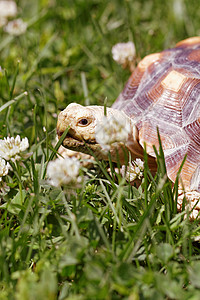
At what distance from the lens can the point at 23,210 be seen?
5.64 feet

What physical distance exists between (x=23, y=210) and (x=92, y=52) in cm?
224

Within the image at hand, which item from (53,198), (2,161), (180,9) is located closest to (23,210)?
(53,198)

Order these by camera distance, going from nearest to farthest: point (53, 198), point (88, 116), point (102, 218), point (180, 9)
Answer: point (102, 218) → point (53, 198) → point (88, 116) → point (180, 9)

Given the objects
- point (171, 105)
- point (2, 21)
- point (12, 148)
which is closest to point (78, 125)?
point (12, 148)

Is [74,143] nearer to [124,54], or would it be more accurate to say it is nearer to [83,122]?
[83,122]

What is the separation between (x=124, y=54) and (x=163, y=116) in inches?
42.0

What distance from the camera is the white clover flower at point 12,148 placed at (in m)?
1.69

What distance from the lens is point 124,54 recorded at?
121 inches

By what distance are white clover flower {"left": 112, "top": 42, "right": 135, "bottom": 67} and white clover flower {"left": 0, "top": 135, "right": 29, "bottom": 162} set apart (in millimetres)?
1588

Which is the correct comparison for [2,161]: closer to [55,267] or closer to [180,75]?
[55,267]

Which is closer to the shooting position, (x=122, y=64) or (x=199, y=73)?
(x=199, y=73)

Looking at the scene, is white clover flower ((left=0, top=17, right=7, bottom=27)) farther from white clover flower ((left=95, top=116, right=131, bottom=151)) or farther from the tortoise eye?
white clover flower ((left=95, top=116, right=131, bottom=151))

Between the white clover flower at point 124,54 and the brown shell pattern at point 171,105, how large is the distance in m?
0.53

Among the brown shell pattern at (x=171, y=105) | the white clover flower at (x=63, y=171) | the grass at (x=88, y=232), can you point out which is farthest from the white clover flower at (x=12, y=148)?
the brown shell pattern at (x=171, y=105)
